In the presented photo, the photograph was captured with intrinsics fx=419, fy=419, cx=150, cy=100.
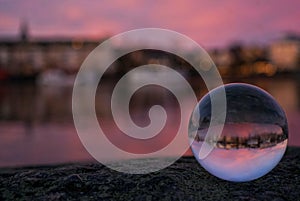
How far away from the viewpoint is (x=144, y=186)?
4168 mm

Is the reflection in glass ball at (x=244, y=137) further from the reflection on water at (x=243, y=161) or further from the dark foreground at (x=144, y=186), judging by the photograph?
the dark foreground at (x=144, y=186)

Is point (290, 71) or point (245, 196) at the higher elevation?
point (290, 71)

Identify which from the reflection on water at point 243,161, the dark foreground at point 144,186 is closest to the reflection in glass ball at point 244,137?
the reflection on water at point 243,161

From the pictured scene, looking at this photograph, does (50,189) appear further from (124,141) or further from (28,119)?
(28,119)

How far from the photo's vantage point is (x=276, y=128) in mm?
4242

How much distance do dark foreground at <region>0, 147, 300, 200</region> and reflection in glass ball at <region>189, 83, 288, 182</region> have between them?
0.68 feet

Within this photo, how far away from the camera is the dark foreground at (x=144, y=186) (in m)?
4.00

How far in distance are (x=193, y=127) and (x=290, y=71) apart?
122 metres

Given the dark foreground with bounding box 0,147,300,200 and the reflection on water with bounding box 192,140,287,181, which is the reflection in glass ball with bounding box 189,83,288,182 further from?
the dark foreground with bounding box 0,147,300,200

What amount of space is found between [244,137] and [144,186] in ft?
3.60

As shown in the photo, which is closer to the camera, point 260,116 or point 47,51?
point 260,116

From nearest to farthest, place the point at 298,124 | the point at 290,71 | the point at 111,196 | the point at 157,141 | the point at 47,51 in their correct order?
the point at 111,196 < the point at 157,141 < the point at 298,124 < the point at 47,51 < the point at 290,71

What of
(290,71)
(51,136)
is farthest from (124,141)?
(290,71)

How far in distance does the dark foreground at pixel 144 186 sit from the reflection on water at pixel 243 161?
16cm
